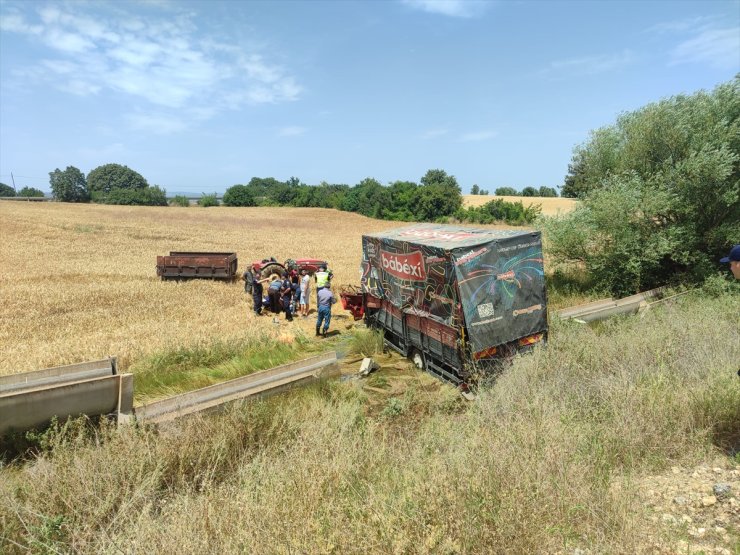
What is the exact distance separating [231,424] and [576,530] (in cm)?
425

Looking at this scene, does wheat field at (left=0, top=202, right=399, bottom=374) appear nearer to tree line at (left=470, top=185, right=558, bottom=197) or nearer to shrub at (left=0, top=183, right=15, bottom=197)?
tree line at (left=470, top=185, right=558, bottom=197)

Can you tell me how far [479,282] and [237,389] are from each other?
4.91 meters

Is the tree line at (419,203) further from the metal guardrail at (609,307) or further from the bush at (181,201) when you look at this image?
the metal guardrail at (609,307)

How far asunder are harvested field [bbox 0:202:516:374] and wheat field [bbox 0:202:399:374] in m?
0.03

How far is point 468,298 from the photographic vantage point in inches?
301

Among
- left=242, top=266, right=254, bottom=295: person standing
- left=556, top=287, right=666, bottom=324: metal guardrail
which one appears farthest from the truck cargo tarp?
left=242, top=266, right=254, bottom=295: person standing

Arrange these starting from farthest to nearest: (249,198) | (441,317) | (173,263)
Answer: (249,198) → (173,263) → (441,317)

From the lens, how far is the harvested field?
9.91m

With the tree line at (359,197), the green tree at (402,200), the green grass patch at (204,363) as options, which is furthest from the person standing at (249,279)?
the green tree at (402,200)

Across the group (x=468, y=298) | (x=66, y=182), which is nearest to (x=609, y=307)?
(x=468, y=298)

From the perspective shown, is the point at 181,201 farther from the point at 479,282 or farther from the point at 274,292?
the point at 479,282

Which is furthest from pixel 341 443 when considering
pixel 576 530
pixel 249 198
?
pixel 249 198

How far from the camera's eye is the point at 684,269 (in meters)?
14.8

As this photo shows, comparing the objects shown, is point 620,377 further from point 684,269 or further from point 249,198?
point 249,198
